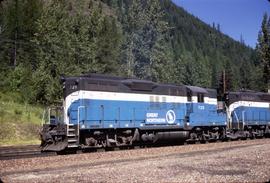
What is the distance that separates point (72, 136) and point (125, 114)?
13.7ft

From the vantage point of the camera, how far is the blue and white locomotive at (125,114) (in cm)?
2166

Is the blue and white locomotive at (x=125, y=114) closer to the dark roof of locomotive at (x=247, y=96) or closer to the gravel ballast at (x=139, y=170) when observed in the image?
the gravel ballast at (x=139, y=170)

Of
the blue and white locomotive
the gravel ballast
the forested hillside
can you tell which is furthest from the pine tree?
the gravel ballast

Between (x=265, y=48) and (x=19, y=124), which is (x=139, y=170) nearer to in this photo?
(x=19, y=124)

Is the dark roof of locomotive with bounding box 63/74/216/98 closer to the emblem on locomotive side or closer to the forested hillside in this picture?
the emblem on locomotive side

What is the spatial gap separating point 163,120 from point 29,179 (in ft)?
51.5

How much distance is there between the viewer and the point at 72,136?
21.0 m

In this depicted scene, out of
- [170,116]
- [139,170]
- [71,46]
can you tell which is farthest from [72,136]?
[71,46]

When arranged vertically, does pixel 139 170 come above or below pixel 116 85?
below

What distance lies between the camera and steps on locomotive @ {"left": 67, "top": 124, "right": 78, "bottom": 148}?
20.6 meters

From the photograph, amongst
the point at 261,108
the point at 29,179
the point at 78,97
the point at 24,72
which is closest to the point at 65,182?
the point at 29,179

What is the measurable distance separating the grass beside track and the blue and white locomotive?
9.68 meters

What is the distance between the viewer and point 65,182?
36.6 ft

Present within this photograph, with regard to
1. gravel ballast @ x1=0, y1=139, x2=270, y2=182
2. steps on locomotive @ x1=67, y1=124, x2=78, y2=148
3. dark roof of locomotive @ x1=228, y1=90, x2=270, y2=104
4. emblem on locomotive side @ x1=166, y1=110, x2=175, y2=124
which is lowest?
gravel ballast @ x1=0, y1=139, x2=270, y2=182
